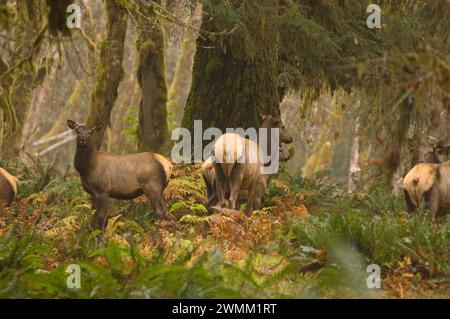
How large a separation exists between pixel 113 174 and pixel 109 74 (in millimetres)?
7930

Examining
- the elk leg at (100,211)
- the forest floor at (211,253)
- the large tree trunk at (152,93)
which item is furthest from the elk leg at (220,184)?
Result: the large tree trunk at (152,93)

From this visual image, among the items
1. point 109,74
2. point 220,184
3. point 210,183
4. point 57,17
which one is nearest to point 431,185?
point 220,184

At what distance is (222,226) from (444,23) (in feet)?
28.7

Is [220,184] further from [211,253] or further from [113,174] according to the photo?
[211,253]

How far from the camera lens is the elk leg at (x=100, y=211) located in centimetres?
1451

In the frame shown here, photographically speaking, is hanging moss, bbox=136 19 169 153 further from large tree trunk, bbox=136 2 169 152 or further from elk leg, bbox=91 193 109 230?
elk leg, bbox=91 193 109 230

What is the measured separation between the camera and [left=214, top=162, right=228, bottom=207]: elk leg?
15.4 meters

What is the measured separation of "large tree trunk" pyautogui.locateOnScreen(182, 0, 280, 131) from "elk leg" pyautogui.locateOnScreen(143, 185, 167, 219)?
12.9 feet

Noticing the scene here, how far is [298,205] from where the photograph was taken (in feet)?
57.1

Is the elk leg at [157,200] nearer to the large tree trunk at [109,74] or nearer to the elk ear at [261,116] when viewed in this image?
the elk ear at [261,116]

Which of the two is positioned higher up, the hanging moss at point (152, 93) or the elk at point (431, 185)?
the hanging moss at point (152, 93)

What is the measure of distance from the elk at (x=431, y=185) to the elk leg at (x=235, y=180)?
2.76 m

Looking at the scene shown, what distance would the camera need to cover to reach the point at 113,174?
48.0ft
